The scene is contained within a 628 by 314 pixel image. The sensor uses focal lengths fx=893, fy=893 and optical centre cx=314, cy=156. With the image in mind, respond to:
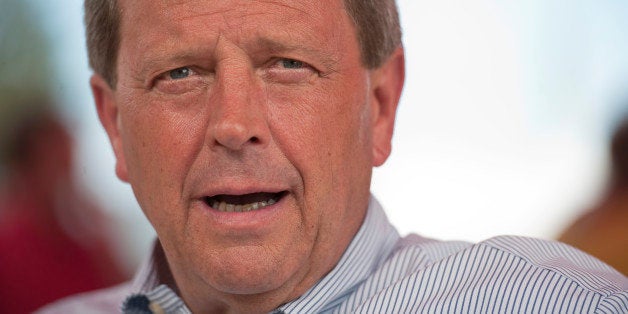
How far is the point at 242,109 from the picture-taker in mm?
1518

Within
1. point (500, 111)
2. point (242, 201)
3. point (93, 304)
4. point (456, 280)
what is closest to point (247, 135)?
point (242, 201)

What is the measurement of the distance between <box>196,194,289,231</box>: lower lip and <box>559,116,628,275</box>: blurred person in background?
1.43m

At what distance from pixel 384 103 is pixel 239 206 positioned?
0.44 m

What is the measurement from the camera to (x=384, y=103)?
1.84 metres

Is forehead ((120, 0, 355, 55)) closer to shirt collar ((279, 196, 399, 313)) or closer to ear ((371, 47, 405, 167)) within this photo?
ear ((371, 47, 405, 167))

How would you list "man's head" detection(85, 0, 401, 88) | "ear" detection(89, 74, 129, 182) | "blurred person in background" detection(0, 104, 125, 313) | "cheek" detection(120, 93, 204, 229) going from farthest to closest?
1. "blurred person in background" detection(0, 104, 125, 313)
2. "ear" detection(89, 74, 129, 182)
3. "man's head" detection(85, 0, 401, 88)
4. "cheek" detection(120, 93, 204, 229)

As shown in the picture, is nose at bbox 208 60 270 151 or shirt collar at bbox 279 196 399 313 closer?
nose at bbox 208 60 270 151

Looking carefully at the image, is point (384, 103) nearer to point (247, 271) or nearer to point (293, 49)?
point (293, 49)

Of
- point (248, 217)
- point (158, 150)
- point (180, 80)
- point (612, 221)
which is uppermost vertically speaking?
point (180, 80)

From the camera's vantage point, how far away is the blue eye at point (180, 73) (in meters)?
1.63

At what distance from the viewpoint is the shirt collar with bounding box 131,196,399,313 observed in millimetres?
1681

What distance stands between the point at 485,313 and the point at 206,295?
54 cm

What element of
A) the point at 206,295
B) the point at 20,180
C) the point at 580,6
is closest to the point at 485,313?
the point at 206,295

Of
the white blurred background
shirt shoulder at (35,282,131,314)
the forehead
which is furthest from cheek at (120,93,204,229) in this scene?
the white blurred background
